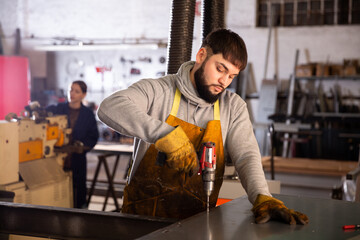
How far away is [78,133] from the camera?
4.34m

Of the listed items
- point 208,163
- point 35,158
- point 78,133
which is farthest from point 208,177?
point 78,133

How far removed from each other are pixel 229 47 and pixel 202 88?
0.21 metres

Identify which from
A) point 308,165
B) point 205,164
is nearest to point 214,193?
point 205,164

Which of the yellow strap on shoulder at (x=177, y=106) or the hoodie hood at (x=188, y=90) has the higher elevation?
the hoodie hood at (x=188, y=90)

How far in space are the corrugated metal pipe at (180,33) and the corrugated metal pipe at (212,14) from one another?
0.96ft

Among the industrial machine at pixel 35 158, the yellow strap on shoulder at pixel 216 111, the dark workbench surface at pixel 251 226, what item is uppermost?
the yellow strap on shoulder at pixel 216 111

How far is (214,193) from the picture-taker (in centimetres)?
196

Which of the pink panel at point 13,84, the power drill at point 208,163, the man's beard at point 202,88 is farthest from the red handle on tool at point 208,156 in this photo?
the pink panel at point 13,84

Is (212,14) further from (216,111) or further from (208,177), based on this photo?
(208,177)

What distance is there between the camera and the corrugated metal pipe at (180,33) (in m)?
2.64

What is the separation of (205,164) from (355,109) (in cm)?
632

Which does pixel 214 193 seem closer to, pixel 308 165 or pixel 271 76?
pixel 308 165

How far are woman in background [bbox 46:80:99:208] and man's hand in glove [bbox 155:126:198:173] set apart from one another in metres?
2.79

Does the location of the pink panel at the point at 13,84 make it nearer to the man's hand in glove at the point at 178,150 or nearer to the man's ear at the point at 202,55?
the man's ear at the point at 202,55
